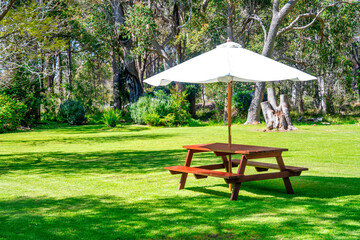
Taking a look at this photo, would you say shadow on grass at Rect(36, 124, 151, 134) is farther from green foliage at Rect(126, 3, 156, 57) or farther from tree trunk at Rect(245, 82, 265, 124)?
tree trunk at Rect(245, 82, 265, 124)

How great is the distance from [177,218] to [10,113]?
17731 millimetres

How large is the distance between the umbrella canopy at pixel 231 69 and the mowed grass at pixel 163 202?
1.75m

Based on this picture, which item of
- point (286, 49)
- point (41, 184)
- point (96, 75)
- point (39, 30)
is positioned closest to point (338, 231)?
point (41, 184)

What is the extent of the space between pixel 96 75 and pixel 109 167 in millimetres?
34462

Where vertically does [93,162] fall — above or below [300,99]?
below

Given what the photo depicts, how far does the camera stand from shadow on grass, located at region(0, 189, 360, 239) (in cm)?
441

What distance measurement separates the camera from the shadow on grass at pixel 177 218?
4.41 metres

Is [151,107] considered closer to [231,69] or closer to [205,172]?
[205,172]

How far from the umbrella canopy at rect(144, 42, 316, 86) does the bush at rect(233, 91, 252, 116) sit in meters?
17.4

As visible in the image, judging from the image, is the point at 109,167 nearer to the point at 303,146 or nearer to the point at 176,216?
the point at 176,216

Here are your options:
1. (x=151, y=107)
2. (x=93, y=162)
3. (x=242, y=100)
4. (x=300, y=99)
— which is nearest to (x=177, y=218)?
(x=93, y=162)

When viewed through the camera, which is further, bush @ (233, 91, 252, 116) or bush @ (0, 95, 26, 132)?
bush @ (233, 91, 252, 116)

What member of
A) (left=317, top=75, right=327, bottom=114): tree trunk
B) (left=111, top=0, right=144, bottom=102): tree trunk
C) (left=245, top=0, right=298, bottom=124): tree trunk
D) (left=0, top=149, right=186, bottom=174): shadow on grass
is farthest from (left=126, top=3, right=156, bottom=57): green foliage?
(left=0, top=149, right=186, bottom=174): shadow on grass

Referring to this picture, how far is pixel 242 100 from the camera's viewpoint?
23.9 metres
